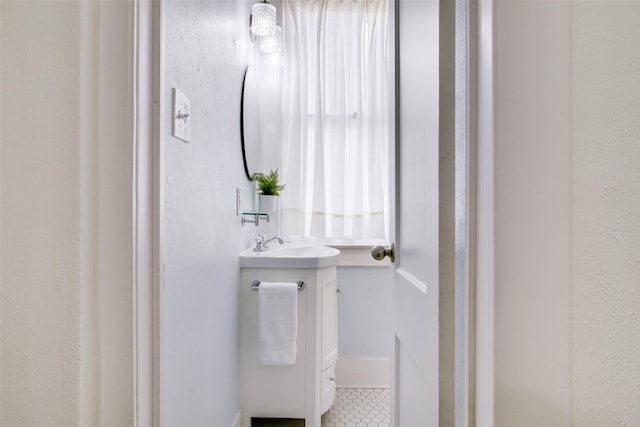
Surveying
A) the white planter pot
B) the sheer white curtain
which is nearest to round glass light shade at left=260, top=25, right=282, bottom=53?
the sheer white curtain

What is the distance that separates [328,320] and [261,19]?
166 centimetres

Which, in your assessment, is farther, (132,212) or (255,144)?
(255,144)

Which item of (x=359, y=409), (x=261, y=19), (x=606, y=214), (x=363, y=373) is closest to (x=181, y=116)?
(x=606, y=214)

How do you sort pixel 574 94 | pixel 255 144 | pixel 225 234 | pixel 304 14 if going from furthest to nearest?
1. pixel 304 14
2. pixel 255 144
3. pixel 225 234
4. pixel 574 94

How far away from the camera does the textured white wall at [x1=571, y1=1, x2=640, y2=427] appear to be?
1.63 feet

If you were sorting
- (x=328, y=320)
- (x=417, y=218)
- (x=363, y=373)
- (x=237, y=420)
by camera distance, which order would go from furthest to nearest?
(x=363, y=373) → (x=328, y=320) → (x=237, y=420) → (x=417, y=218)

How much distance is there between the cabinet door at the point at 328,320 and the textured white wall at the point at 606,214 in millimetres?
1293

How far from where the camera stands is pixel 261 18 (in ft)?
6.57

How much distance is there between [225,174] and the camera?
146 cm

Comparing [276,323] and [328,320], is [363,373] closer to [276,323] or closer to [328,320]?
[328,320]

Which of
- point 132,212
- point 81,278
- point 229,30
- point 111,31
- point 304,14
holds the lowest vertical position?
point 81,278

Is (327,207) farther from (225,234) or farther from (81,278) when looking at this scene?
(81,278)

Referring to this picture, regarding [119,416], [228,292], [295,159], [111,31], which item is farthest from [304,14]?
[119,416]

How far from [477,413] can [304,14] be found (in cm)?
244
